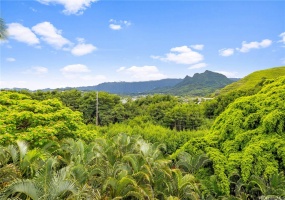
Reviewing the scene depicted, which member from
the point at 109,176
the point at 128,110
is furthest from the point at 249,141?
the point at 128,110

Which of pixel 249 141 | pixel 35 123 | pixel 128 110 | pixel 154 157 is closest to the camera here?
pixel 249 141

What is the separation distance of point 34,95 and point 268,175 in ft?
106

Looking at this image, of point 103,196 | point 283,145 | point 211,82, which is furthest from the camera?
point 211,82

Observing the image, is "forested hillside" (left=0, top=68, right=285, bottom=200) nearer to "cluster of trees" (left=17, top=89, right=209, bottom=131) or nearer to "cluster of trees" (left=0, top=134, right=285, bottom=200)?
"cluster of trees" (left=0, top=134, right=285, bottom=200)

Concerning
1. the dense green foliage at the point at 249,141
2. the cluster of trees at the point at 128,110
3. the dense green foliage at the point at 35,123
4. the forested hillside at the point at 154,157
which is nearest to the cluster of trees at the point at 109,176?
the forested hillside at the point at 154,157

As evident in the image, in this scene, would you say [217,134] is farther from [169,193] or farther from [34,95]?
[34,95]

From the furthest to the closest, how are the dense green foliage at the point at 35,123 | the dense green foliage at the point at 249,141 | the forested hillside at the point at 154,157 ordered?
the dense green foliage at the point at 35,123 → the dense green foliage at the point at 249,141 → the forested hillside at the point at 154,157

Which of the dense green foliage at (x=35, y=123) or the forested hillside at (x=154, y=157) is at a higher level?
the dense green foliage at (x=35, y=123)

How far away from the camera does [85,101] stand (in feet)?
117

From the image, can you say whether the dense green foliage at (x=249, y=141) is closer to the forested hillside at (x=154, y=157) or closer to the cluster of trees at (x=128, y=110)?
the forested hillside at (x=154, y=157)

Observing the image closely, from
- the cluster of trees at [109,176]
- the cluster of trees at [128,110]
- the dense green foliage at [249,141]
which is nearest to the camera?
the cluster of trees at [109,176]

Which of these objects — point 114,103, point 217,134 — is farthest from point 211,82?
point 217,134

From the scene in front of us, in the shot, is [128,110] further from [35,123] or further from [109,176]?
[109,176]

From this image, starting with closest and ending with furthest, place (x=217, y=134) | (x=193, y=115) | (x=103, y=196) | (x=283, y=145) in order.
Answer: (x=103, y=196) < (x=283, y=145) < (x=217, y=134) < (x=193, y=115)
